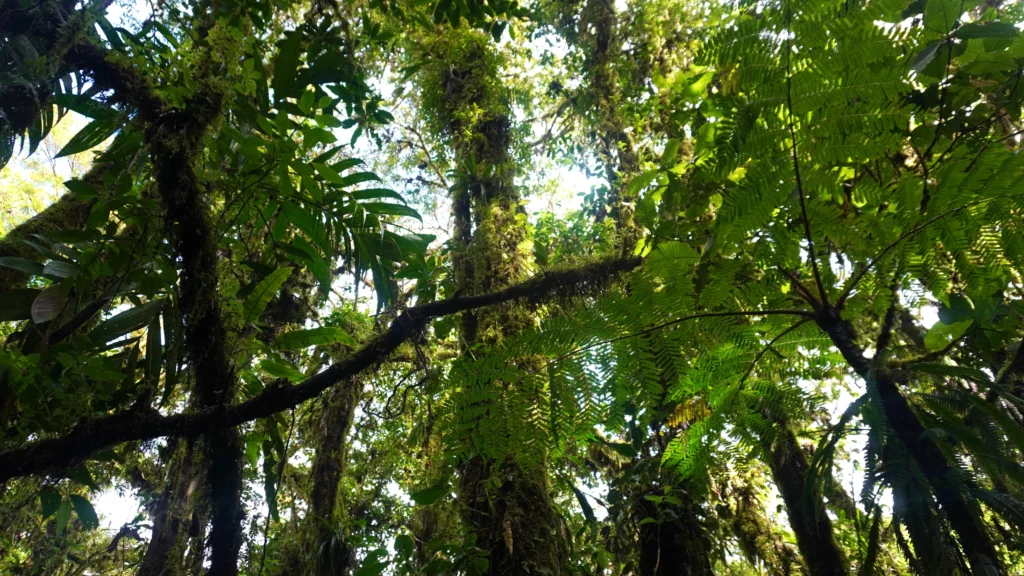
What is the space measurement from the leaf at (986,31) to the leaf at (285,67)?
224 centimetres

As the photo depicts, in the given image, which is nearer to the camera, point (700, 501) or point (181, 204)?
point (181, 204)

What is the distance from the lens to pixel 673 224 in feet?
5.63

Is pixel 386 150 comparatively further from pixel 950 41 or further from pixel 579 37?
pixel 950 41

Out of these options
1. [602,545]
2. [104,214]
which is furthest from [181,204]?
[602,545]

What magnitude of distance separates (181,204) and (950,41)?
2401mm

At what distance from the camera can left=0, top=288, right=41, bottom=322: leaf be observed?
6.24 ft

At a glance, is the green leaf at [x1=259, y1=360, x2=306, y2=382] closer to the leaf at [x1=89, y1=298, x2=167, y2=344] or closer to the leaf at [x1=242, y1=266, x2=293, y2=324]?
the leaf at [x1=242, y1=266, x2=293, y2=324]

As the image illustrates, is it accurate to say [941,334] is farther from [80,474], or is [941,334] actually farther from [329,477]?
[329,477]

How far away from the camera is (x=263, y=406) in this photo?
1.96 m

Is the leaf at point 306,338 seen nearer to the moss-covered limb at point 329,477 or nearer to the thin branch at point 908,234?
the moss-covered limb at point 329,477

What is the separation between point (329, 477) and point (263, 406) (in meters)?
2.10

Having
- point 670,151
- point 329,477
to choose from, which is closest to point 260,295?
point 670,151

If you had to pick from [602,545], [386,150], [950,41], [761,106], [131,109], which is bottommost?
[602,545]

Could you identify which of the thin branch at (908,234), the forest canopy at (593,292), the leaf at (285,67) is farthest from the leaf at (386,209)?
the thin branch at (908,234)
